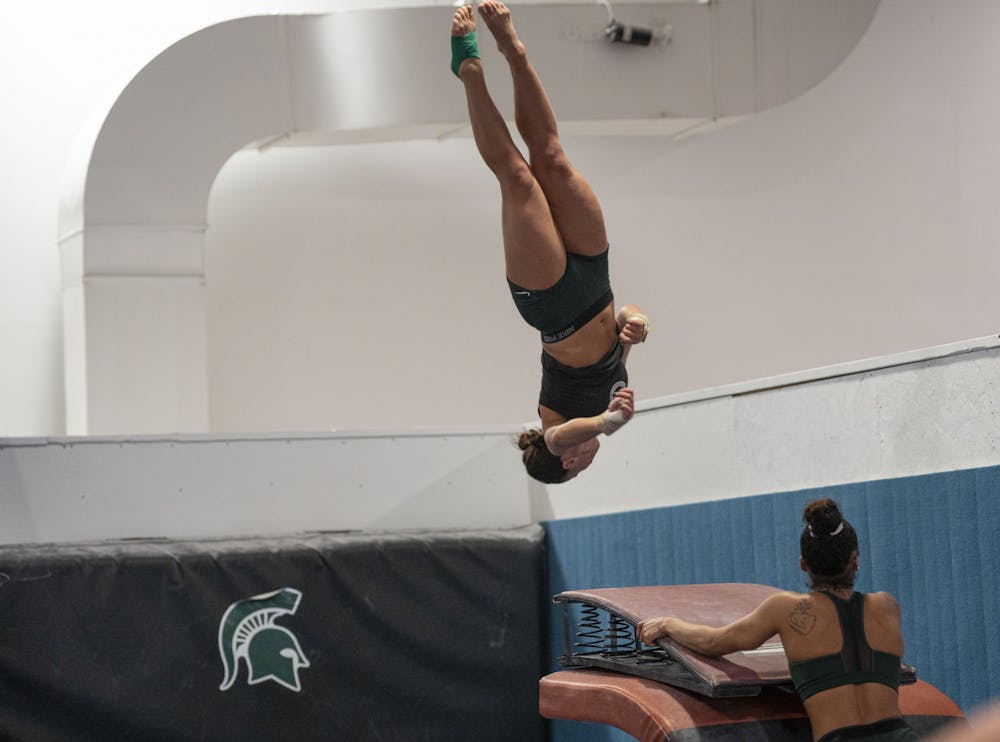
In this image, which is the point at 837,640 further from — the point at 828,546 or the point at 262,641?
the point at 262,641

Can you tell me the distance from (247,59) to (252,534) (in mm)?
2619

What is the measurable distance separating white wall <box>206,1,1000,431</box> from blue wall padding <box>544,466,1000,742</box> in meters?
2.66

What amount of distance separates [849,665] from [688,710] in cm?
44

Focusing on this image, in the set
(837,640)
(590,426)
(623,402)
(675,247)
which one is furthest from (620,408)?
(675,247)

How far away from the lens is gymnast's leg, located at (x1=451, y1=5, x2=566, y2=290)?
3.58 metres

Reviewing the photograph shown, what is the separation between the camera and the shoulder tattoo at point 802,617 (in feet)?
11.0

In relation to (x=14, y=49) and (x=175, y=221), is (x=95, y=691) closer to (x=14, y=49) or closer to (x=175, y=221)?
(x=175, y=221)

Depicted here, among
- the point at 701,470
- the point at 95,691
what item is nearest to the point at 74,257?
the point at 95,691

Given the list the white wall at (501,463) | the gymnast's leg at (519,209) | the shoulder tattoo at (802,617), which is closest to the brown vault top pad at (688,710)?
the shoulder tattoo at (802,617)

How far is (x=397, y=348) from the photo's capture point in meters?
7.85

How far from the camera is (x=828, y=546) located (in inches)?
133

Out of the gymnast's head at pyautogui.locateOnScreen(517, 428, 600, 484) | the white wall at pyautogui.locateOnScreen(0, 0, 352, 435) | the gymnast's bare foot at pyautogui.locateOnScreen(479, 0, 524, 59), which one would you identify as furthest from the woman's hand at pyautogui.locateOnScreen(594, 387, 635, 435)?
the white wall at pyautogui.locateOnScreen(0, 0, 352, 435)

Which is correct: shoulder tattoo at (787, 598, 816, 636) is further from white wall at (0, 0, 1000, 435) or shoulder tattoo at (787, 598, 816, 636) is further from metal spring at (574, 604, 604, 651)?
white wall at (0, 0, 1000, 435)

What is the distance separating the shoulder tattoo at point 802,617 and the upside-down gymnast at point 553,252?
0.70m
